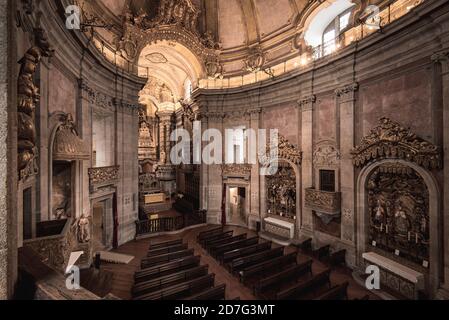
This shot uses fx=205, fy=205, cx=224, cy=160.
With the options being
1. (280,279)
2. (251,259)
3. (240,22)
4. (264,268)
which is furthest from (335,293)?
(240,22)

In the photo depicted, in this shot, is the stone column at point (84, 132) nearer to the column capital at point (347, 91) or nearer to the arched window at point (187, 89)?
the arched window at point (187, 89)

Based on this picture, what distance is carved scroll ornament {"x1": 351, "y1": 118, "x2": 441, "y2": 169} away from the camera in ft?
21.5

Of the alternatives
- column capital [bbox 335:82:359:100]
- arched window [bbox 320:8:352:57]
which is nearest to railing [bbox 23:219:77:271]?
column capital [bbox 335:82:359:100]

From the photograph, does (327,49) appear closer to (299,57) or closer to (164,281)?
(299,57)

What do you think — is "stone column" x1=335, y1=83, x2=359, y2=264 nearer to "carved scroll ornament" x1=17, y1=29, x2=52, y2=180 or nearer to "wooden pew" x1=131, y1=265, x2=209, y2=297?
"wooden pew" x1=131, y1=265, x2=209, y2=297

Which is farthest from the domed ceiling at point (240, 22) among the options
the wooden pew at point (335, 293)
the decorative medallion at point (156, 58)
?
the wooden pew at point (335, 293)

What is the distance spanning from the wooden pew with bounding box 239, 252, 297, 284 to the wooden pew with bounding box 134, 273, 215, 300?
1472 millimetres

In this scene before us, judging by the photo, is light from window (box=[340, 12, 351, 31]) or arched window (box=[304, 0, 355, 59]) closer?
light from window (box=[340, 12, 351, 31])

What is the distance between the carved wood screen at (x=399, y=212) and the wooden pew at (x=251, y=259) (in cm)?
402

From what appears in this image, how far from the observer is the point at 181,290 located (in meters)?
6.14

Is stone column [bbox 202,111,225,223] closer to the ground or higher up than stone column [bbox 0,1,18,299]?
closer to the ground
